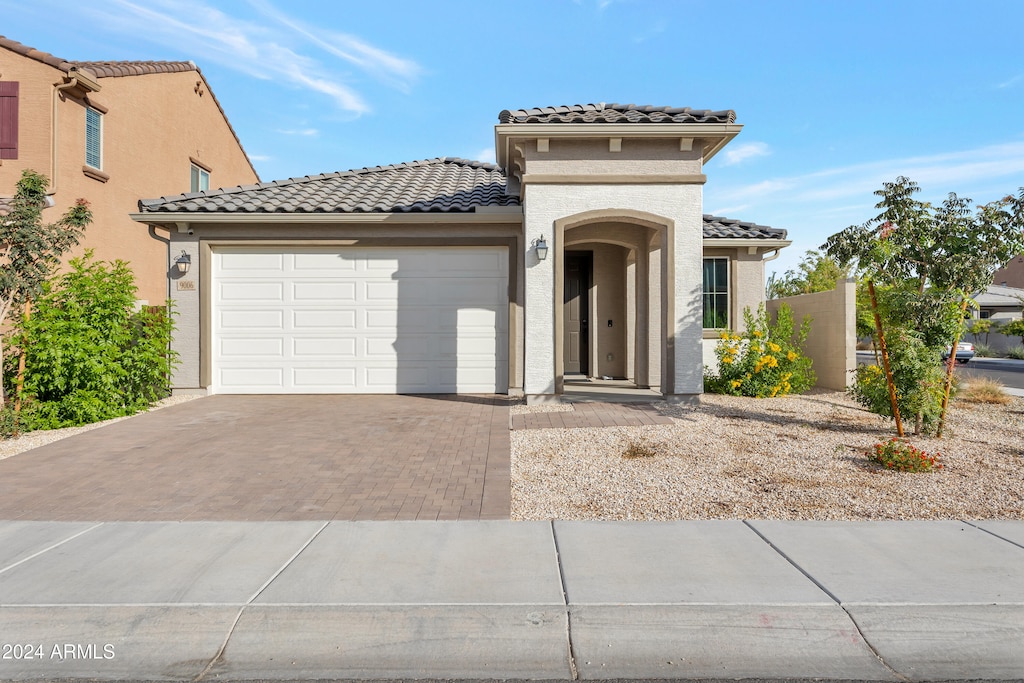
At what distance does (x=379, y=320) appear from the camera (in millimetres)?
12250

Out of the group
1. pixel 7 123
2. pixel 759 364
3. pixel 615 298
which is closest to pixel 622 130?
pixel 615 298

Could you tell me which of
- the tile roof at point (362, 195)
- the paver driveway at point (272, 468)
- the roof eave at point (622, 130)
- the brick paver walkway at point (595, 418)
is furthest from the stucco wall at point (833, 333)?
the paver driveway at point (272, 468)

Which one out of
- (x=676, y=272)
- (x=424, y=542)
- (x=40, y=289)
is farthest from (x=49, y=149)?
(x=424, y=542)

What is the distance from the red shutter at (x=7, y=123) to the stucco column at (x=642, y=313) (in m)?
13.3

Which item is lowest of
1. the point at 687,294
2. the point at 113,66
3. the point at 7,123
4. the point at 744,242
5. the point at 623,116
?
the point at 687,294

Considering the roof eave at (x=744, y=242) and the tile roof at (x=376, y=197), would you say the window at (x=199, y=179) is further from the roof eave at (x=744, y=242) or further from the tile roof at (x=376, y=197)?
the roof eave at (x=744, y=242)

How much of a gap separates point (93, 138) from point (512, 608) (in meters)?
16.4

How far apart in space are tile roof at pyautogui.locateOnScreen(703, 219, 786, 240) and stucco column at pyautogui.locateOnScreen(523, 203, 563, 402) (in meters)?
4.60

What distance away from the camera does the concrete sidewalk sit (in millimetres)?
3084

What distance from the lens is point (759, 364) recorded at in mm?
11547

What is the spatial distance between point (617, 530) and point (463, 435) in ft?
12.7

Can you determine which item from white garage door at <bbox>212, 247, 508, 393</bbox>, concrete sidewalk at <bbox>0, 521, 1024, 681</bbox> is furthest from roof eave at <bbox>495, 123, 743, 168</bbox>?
concrete sidewalk at <bbox>0, 521, 1024, 681</bbox>

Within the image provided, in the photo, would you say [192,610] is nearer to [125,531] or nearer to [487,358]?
[125,531]

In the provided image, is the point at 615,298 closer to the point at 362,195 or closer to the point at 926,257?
the point at 362,195
